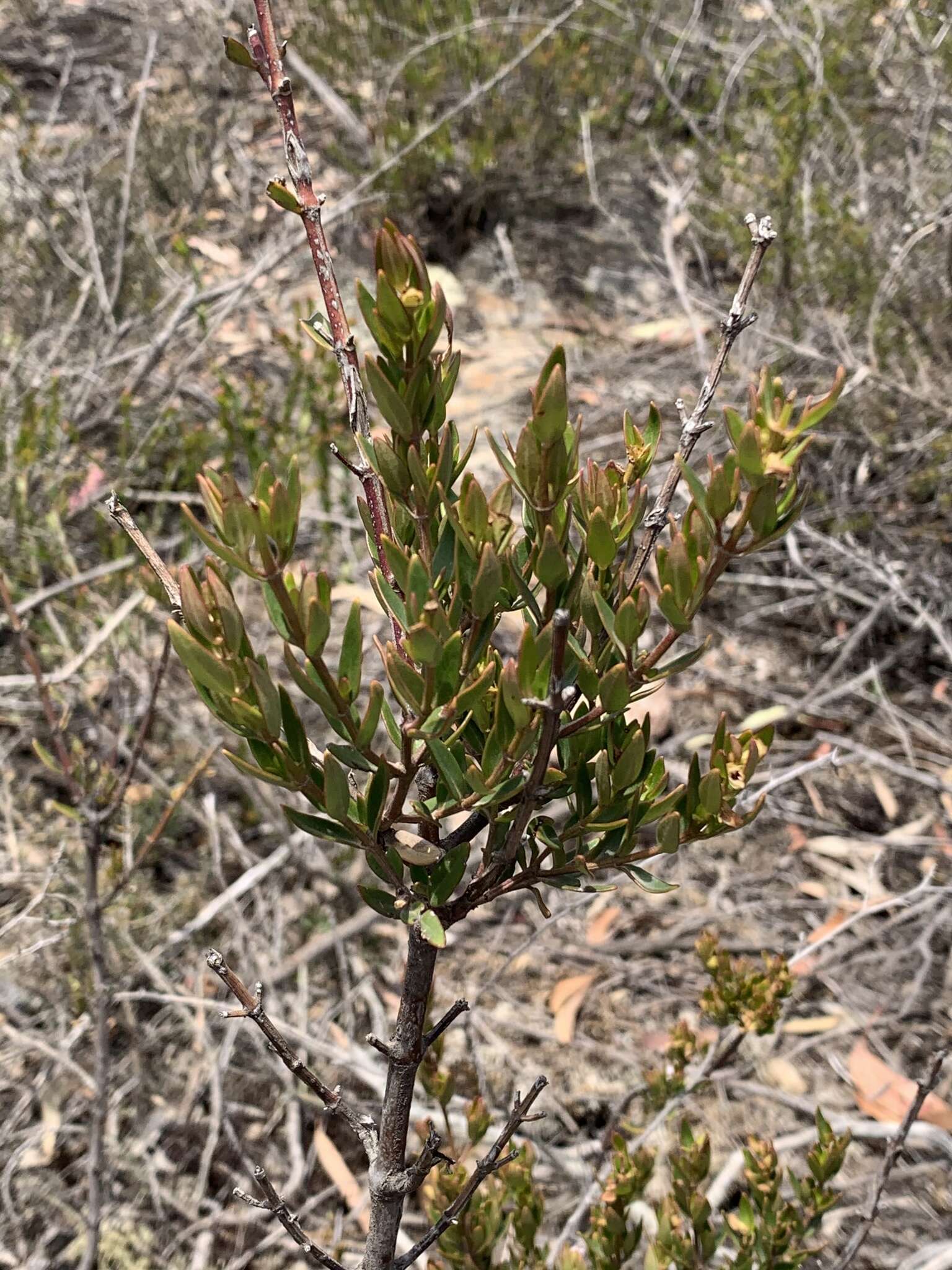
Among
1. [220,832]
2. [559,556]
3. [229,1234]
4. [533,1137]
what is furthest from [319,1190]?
[559,556]

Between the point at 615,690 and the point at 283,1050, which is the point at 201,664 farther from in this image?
the point at 283,1050

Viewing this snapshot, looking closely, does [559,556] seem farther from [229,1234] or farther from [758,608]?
[758,608]

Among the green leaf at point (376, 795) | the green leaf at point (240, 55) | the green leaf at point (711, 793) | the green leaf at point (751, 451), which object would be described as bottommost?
the green leaf at point (711, 793)

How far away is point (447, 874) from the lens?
621 mm

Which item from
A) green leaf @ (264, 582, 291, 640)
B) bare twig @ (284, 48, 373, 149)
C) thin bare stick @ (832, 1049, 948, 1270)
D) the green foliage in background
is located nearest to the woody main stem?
green leaf @ (264, 582, 291, 640)

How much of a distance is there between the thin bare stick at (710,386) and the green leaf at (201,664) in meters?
0.26

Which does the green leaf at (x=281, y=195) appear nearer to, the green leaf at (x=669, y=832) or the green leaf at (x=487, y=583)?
the green leaf at (x=487, y=583)

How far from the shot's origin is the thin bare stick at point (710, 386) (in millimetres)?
600

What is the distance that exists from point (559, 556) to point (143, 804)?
6.42 ft

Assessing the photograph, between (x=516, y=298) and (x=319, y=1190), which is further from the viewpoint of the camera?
(x=516, y=298)

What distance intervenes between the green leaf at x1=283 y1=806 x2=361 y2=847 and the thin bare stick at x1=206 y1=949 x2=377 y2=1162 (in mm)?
123

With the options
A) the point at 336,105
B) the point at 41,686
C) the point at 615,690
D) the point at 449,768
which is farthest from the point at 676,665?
the point at 336,105

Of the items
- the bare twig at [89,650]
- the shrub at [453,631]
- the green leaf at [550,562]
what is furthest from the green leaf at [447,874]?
the bare twig at [89,650]

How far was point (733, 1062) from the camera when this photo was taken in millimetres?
1844
